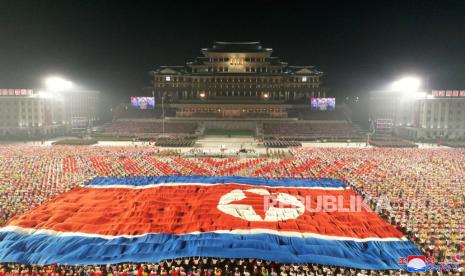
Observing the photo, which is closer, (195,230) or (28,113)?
(195,230)

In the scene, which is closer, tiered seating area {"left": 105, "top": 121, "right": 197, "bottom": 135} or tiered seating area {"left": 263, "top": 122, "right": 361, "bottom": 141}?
tiered seating area {"left": 263, "top": 122, "right": 361, "bottom": 141}

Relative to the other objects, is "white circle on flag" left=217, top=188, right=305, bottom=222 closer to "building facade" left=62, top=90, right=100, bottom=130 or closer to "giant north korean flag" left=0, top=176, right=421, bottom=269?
"giant north korean flag" left=0, top=176, right=421, bottom=269

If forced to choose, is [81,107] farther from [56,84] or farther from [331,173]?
[331,173]

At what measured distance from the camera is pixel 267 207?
75.2 feet

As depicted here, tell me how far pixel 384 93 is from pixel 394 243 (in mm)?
74312

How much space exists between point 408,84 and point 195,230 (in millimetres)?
70924

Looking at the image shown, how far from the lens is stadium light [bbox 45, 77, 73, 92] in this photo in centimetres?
7106

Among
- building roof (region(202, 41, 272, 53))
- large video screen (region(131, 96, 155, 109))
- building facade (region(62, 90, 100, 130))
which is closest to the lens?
building facade (region(62, 90, 100, 130))

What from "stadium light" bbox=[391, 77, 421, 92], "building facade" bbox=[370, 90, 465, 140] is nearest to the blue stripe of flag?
"building facade" bbox=[370, 90, 465, 140]

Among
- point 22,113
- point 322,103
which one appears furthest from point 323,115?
point 22,113

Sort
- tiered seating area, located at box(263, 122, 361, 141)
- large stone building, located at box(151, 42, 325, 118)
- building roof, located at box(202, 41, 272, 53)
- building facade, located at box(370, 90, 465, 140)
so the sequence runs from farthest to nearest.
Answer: building roof, located at box(202, 41, 272, 53) < large stone building, located at box(151, 42, 325, 118) < building facade, located at box(370, 90, 465, 140) < tiered seating area, located at box(263, 122, 361, 141)

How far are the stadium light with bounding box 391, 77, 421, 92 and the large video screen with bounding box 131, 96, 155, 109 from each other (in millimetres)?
60847

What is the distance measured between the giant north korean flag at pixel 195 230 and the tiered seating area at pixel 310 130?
38927 millimetres

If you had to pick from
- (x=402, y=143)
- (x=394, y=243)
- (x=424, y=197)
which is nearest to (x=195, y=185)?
(x=394, y=243)
